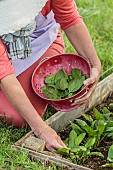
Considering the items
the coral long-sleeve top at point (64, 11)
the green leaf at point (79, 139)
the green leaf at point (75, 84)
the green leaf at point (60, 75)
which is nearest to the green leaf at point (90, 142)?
the green leaf at point (79, 139)

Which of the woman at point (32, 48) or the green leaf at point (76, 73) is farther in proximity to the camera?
the green leaf at point (76, 73)

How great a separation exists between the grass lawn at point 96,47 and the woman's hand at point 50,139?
0.11 metres

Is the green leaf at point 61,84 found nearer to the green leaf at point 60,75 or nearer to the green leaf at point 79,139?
the green leaf at point 60,75

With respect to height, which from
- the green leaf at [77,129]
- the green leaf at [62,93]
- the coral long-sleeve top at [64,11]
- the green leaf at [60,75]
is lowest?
the green leaf at [77,129]

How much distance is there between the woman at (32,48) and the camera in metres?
2.54

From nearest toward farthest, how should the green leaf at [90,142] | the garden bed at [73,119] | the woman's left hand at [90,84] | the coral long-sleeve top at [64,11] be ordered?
the garden bed at [73,119]
the green leaf at [90,142]
the woman's left hand at [90,84]
the coral long-sleeve top at [64,11]

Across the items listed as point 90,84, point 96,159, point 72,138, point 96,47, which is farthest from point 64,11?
point 96,47

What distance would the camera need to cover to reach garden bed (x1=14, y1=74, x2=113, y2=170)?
244cm

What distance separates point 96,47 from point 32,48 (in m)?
0.79

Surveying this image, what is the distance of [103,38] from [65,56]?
3.24 feet

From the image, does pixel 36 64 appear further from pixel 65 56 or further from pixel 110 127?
pixel 110 127

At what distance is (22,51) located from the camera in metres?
2.79

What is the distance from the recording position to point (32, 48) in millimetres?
2957

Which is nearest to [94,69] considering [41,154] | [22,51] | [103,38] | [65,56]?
[65,56]
